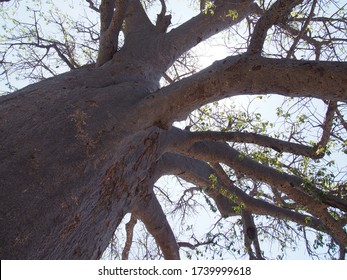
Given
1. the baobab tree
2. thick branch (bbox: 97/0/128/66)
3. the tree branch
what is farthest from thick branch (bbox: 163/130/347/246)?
the tree branch

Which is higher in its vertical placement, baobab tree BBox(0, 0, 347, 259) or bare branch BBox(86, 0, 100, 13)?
bare branch BBox(86, 0, 100, 13)

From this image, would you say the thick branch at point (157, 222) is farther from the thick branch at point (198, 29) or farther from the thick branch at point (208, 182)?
the thick branch at point (198, 29)

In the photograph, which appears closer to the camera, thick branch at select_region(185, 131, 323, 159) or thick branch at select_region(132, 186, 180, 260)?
thick branch at select_region(185, 131, 323, 159)

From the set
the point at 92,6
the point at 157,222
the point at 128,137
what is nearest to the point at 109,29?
the point at 128,137

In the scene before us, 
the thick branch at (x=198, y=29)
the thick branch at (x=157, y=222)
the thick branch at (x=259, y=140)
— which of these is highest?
the thick branch at (x=198, y=29)

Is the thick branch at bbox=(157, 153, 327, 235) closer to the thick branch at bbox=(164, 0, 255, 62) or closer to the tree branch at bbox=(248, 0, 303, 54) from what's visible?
the thick branch at bbox=(164, 0, 255, 62)

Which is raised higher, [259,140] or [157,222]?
[259,140]

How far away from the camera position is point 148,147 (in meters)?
2.46

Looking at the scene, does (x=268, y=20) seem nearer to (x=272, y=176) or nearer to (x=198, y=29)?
(x=272, y=176)

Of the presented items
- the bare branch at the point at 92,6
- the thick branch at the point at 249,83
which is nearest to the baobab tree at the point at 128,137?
the thick branch at the point at 249,83

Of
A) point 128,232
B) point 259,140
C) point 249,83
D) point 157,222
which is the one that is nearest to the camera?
point 249,83

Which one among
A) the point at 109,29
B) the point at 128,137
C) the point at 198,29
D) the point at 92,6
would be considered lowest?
the point at 128,137

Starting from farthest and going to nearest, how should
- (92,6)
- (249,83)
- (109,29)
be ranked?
(92,6) → (109,29) → (249,83)

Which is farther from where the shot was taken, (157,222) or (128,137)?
(157,222)
